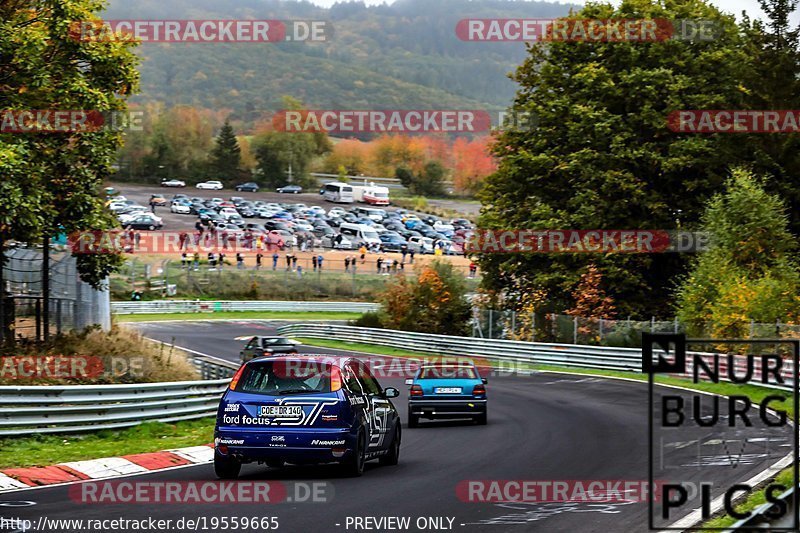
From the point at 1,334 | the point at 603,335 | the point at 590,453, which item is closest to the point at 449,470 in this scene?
the point at 590,453

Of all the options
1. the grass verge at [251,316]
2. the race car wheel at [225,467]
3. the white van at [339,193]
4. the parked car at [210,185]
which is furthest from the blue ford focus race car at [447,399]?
the parked car at [210,185]

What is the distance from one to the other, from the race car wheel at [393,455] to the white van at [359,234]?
84.1 meters

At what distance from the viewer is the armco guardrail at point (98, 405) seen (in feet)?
61.6

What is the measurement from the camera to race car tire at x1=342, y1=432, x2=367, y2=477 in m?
14.4

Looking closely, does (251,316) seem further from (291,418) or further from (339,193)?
(339,193)

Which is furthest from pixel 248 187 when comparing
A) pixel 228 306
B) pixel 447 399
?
pixel 447 399

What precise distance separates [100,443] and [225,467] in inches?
227

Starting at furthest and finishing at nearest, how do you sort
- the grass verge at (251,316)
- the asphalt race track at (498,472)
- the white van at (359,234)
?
the white van at (359,234) → the grass verge at (251,316) → the asphalt race track at (498,472)

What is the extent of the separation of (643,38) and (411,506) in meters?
40.4

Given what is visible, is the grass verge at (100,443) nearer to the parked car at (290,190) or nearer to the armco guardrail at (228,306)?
the armco guardrail at (228,306)

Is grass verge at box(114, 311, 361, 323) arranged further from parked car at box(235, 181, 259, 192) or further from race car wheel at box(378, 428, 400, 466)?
parked car at box(235, 181, 259, 192)

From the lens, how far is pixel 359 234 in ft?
342

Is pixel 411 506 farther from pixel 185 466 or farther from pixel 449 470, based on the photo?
pixel 185 466

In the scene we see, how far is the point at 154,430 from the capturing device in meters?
21.1
